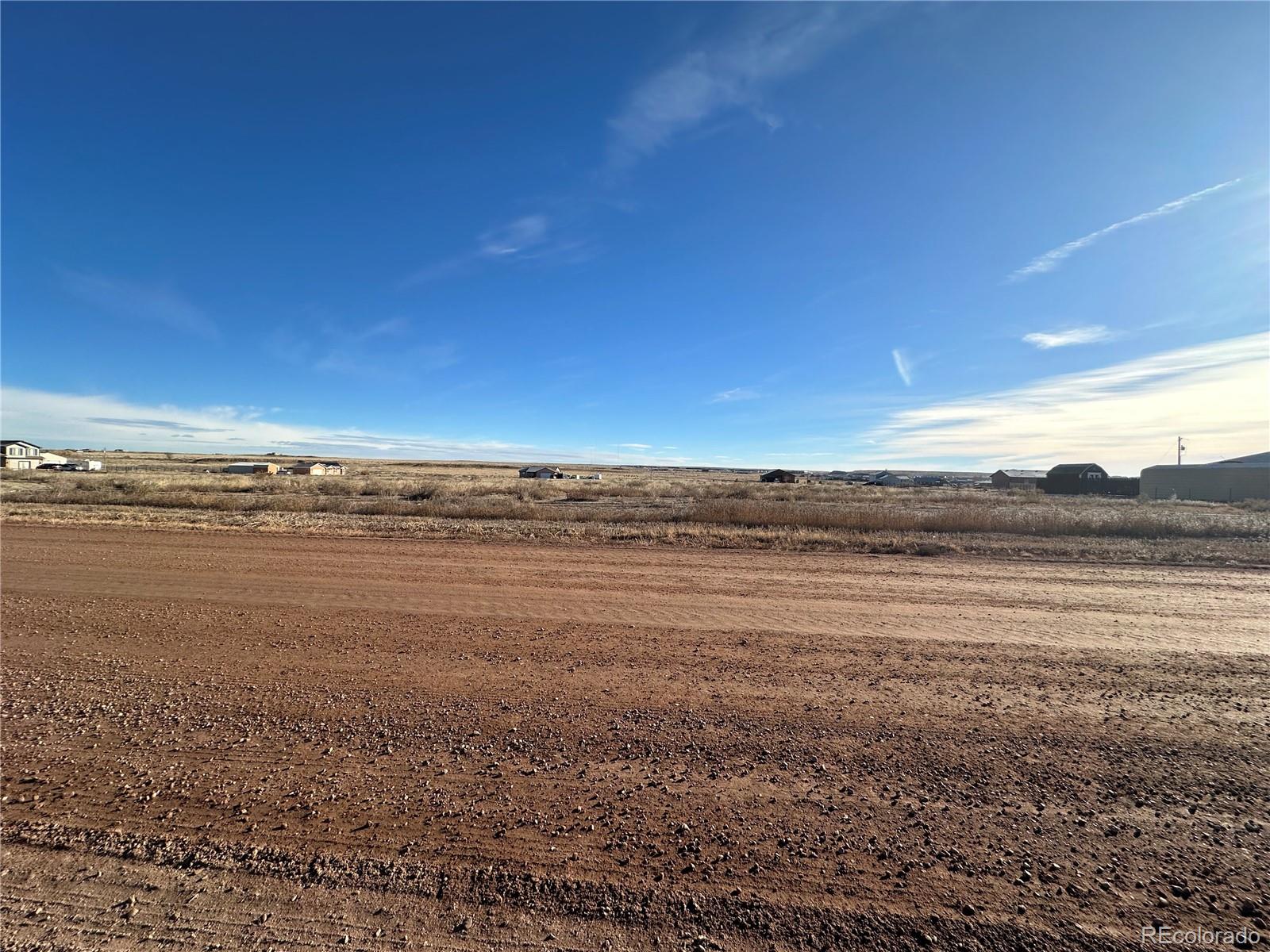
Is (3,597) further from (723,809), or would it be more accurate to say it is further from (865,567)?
(865,567)

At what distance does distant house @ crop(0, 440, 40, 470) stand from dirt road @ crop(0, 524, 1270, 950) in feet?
306

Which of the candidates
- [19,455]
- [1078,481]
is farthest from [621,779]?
[19,455]

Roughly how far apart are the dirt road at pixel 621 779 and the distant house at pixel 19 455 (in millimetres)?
93353

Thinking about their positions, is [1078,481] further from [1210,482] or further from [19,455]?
[19,455]

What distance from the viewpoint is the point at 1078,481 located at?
2163 inches

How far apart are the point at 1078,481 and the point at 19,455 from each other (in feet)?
449

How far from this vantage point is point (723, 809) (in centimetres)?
359

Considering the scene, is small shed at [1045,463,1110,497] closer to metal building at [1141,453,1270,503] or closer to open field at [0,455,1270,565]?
metal building at [1141,453,1270,503]

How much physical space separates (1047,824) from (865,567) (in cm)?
945

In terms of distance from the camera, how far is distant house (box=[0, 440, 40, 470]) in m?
71.3

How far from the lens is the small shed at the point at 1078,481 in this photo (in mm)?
53844

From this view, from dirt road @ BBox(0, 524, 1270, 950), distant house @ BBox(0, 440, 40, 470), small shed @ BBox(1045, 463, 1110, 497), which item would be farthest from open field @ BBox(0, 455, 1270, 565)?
distant house @ BBox(0, 440, 40, 470)

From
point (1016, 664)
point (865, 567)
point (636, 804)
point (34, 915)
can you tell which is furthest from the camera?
point (865, 567)

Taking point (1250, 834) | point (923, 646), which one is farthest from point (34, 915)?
point (923, 646)
